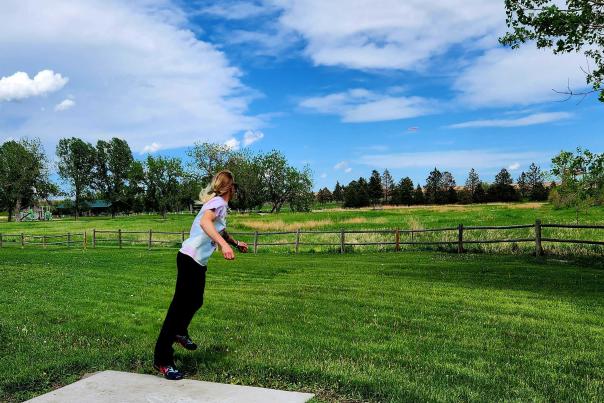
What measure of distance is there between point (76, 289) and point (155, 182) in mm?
73944

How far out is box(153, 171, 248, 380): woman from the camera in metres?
4.57

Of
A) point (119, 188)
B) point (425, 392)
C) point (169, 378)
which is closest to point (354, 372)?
point (425, 392)

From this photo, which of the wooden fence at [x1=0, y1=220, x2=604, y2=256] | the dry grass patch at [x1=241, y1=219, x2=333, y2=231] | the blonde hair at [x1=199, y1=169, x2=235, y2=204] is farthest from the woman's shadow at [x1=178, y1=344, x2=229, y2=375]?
the dry grass patch at [x1=241, y1=219, x2=333, y2=231]

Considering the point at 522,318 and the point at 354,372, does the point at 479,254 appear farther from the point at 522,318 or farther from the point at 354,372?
the point at 354,372

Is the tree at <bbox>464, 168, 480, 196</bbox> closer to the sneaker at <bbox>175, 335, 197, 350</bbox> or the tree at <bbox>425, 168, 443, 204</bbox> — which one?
the tree at <bbox>425, 168, 443, 204</bbox>

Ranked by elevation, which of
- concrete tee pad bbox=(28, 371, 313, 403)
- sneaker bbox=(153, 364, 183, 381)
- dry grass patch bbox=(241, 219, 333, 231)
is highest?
A: sneaker bbox=(153, 364, 183, 381)

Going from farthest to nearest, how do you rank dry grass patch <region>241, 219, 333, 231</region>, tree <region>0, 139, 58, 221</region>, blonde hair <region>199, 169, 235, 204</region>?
tree <region>0, 139, 58, 221</region>
dry grass patch <region>241, 219, 333, 231</region>
blonde hair <region>199, 169, 235, 204</region>

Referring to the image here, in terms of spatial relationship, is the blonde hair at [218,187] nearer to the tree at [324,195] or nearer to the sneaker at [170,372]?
the sneaker at [170,372]

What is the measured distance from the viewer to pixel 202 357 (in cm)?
515

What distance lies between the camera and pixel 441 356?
5109 millimetres

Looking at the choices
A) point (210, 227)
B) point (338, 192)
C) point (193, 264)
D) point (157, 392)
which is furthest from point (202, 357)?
point (338, 192)

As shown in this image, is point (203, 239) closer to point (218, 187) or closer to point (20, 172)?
point (218, 187)

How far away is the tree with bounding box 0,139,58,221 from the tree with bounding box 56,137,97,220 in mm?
9563

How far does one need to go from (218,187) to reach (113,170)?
98.4m
